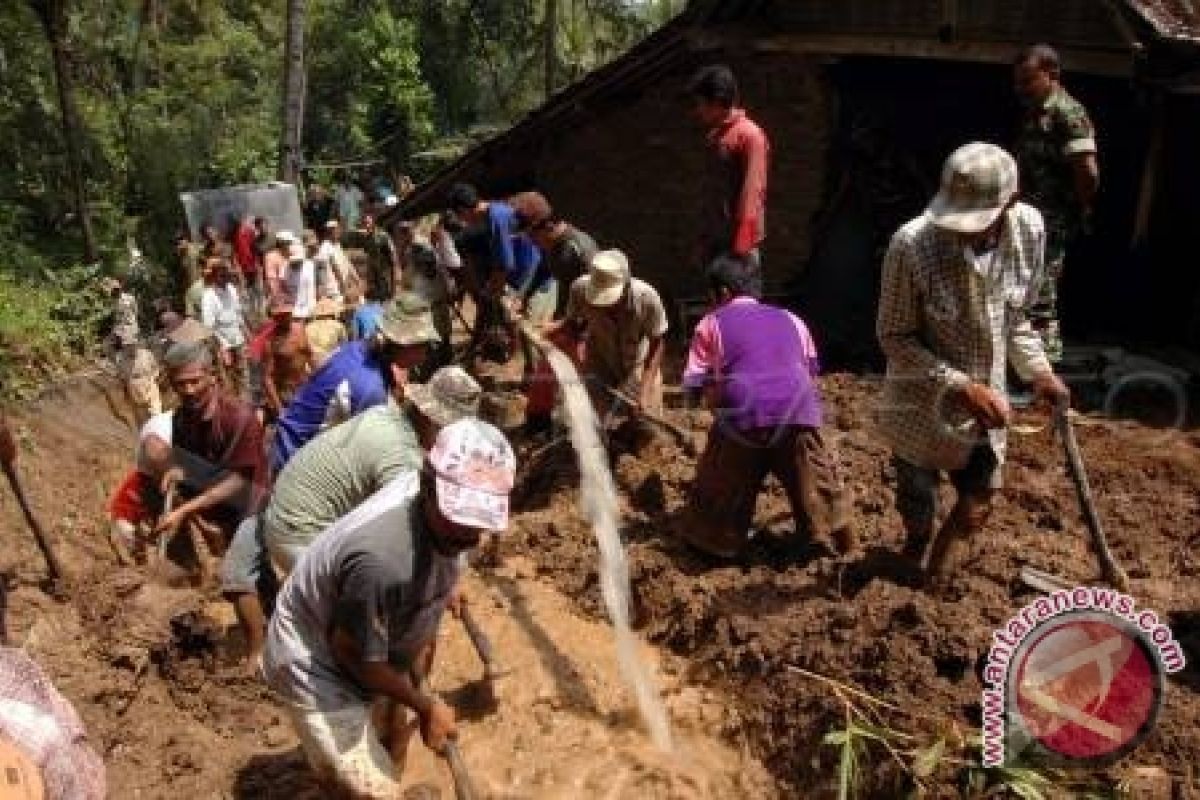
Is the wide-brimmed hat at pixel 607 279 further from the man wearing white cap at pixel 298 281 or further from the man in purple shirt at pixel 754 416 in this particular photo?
the man wearing white cap at pixel 298 281

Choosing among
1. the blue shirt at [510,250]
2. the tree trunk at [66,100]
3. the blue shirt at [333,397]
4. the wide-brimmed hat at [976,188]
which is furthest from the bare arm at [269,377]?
the tree trunk at [66,100]

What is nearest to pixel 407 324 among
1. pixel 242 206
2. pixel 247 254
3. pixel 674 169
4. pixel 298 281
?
pixel 674 169

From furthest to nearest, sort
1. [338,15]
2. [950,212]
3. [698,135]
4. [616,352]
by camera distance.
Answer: [338,15]
[698,135]
[616,352]
[950,212]

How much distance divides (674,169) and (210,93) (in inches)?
487

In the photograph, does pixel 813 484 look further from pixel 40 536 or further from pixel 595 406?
pixel 40 536

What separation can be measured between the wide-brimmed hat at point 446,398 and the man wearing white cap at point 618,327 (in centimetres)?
224

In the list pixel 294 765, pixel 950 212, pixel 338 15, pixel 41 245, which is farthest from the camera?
pixel 338 15

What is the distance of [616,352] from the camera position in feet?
23.4

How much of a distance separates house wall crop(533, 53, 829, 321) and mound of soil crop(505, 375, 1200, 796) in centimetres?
327

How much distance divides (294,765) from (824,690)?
243 cm

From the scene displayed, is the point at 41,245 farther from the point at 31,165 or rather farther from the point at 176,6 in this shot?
the point at 176,6

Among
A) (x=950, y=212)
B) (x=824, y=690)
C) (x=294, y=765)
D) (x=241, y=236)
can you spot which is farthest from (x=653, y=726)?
(x=241, y=236)

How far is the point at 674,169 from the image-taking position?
11.0 m

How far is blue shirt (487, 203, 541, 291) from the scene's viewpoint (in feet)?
29.7
